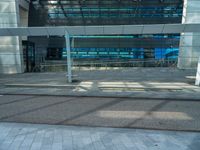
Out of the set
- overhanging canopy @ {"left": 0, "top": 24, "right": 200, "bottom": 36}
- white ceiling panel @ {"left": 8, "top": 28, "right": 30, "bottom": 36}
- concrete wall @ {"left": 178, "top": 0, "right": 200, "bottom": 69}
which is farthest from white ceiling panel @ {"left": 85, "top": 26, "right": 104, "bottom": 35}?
concrete wall @ {"left": 178, "top": 0, "right": 200, "bottom": 69}

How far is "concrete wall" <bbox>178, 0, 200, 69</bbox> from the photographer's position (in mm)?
19375

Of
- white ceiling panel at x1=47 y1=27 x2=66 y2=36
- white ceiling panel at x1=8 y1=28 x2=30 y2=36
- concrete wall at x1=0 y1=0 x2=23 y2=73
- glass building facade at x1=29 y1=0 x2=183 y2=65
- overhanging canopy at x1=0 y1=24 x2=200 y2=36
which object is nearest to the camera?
overhanging canopy at x1=0 y1=24 x2=200 y2=36

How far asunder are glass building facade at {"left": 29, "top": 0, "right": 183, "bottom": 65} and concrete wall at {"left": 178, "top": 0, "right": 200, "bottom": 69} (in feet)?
14.6

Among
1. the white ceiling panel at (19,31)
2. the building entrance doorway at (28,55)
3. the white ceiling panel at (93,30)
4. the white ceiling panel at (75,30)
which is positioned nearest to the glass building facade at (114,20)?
the building entrance doorway at (28,55)

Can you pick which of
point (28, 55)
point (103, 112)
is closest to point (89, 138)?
point (103, 112)

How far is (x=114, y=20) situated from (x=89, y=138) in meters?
22.6

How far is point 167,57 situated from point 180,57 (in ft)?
17.4

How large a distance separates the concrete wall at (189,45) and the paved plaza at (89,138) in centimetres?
1657

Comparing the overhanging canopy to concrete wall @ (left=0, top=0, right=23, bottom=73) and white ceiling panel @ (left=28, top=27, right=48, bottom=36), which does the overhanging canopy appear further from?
concrete wall @ (left=0, top=0, right=23, bottom=73)

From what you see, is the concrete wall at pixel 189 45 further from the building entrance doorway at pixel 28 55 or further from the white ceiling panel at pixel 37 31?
the building entrance doorway at pixel 28 55

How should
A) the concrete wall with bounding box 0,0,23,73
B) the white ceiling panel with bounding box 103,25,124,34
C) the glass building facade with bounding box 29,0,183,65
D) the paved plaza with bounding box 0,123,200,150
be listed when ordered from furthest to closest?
the glass building facade with bounding box 29,0,183,65 < the concrete wall with bounding box 0,0,23,73 < the white ceiling panel with bounding box 103,25,124,34 < the paved plaza with bounding box 0,123,200,150

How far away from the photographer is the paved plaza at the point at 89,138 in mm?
4207

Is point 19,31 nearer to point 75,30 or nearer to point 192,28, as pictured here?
point 75,30

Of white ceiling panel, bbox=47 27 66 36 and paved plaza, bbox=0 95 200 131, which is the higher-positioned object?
white ceiling panel, bbox=47 27 66 36
